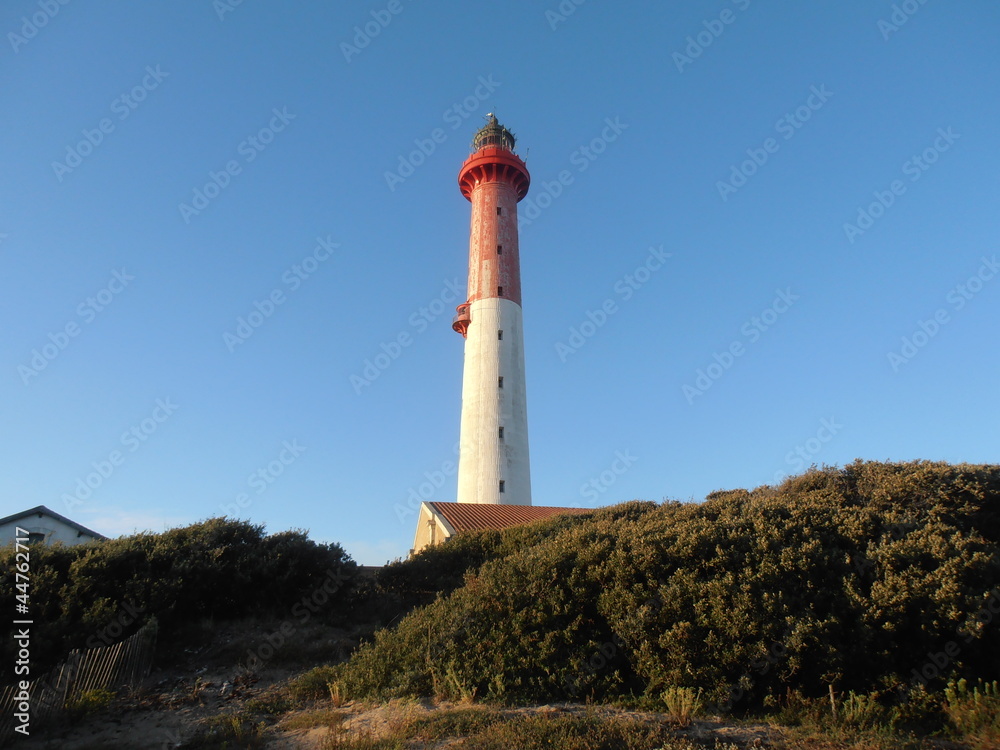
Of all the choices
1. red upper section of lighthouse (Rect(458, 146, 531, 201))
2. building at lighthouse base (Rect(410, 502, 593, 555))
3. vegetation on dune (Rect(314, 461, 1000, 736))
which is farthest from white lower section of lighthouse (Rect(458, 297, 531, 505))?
vegetation on dune (Rect(314, 461, 1000, 736))

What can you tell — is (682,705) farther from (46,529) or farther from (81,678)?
(46,529)

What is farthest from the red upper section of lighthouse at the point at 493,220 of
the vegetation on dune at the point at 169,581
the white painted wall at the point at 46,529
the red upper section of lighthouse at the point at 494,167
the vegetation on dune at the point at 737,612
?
the vegetation on dune at the point at 737,612

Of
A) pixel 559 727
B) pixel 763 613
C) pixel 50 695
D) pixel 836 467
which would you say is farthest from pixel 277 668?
pixel 836 467

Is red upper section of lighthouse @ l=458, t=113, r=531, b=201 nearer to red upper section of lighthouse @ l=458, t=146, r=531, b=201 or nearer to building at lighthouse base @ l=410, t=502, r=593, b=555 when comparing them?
red upper section of lighthouse @ l=458, t=146, r=531, b=201

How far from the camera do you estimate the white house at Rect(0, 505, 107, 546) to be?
20.2m

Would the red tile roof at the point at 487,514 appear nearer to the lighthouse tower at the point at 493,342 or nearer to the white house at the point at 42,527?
the lighthouse tower at the point at 493,342

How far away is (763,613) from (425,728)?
4.87 metres

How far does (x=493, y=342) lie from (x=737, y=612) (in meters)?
19.5

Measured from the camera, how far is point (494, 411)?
26.3 m

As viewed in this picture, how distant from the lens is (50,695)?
8.91 metres

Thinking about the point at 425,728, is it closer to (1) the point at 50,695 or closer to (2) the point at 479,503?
(1) the point at 50,695

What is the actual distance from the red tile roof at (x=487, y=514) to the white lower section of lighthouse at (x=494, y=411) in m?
2.08

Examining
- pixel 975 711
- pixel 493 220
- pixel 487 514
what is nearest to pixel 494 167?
pixel 493 220

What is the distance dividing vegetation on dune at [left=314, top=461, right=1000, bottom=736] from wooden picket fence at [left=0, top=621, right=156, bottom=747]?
10.8 ft
